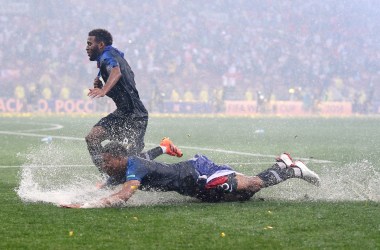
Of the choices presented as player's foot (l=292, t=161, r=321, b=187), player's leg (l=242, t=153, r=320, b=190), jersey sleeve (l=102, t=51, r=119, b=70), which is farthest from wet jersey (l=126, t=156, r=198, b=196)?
jersey sleeve (l=102, t=51, r=119, b=70)

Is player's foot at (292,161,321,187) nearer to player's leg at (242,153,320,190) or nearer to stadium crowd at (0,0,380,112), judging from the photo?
player's leg at (242,153,320,190)

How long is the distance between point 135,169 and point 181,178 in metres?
0.48

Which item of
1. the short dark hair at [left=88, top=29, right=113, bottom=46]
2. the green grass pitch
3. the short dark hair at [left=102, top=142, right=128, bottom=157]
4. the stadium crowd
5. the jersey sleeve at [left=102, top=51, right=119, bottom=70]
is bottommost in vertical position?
the stadium crowd

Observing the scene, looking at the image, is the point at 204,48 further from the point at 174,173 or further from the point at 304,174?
the point at 174,173

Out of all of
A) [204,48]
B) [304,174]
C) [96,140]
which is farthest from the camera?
[204,48]

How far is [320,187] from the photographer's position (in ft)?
26.4

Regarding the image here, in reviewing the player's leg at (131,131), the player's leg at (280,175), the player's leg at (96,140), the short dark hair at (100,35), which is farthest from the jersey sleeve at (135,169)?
the short dark hair at (100,35)

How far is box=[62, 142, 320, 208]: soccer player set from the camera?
23.1ft

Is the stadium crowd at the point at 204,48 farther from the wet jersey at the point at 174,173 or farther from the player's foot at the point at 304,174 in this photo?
the wet jersey at the point at 174,173

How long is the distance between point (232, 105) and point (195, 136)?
66.2 feet

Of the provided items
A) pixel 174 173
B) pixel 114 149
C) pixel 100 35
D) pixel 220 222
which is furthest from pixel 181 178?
pixel 100 35

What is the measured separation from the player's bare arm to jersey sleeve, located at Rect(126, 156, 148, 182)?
1.03 m

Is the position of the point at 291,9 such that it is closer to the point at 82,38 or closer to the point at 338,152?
the point at 82,38

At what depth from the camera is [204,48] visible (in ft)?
143
